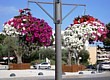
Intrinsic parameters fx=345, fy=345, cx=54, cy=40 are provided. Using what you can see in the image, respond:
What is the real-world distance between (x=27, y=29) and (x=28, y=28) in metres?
0.16

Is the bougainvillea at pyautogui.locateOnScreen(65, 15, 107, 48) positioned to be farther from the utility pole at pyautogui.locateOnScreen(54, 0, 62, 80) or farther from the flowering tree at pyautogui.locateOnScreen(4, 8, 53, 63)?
the utility pole at pyautogui.locateOnScreen(54, 0, 62, 80)

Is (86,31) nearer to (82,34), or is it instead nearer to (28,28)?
(82,34)

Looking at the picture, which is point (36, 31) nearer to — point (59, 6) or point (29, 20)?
point (29, 20)

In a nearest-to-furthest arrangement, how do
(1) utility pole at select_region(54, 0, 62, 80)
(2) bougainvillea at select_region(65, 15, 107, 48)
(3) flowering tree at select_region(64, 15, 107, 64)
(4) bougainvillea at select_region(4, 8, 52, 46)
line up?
(1) utility pole at select_region(54, 0, 62, 80)
(4) bougainvillea at select_region(4, 8, 52, 46)
(3) flowering tree at select_region(64, 15, 107, 64)
(2) bougainvillea at select_region(65, 15, 107, 48)

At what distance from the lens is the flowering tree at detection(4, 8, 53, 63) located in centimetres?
3816

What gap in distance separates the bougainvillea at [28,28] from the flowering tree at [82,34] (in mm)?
3809

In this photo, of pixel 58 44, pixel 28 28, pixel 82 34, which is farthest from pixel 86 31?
pixel 58 44

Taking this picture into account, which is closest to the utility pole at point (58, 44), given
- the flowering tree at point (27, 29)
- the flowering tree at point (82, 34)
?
the flowering tree at point (27, 29)

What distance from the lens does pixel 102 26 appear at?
44.5 m

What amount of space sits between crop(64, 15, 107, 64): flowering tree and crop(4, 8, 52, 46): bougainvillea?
150 inches

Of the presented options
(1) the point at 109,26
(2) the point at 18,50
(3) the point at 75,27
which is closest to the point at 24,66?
(2) the point at 18,50

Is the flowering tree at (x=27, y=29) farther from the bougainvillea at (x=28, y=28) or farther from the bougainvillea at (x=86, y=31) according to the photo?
the bougainvillea at (x=86, y=31)

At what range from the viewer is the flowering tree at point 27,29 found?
Result: 1502 inches

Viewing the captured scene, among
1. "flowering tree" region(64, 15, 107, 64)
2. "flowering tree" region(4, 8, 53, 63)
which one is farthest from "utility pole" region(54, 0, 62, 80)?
"flowering tree" region(64, 15, 107, 64)
